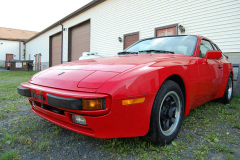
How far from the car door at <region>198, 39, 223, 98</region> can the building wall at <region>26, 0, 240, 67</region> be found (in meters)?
3.06

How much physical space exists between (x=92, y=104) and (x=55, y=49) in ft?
57.7

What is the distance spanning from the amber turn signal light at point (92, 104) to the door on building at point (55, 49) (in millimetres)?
15780

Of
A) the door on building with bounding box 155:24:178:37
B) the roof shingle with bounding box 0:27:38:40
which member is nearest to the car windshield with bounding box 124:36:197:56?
the door on building with bounding box 155:24:178:37

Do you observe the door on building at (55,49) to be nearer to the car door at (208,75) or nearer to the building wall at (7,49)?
the car door at (208,75)

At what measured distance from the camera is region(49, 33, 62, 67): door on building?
16.2 m

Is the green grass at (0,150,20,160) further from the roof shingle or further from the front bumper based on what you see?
the roof shingle

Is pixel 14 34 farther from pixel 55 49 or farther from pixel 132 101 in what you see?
pixel 132 101

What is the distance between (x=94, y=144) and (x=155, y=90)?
0.84 meters

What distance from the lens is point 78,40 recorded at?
1302cm

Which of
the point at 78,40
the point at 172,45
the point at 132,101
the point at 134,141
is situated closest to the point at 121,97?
the point at 132,101

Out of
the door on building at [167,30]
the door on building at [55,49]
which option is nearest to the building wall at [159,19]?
the door on building at [167,30]

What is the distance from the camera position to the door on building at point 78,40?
474 inches

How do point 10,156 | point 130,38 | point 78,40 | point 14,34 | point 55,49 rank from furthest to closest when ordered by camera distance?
point 14,34
point 55,49
point 78,40
point 130,38
point 10,156

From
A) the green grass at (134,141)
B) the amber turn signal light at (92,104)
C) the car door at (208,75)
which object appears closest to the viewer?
the amber turn signal light at (92,104)
